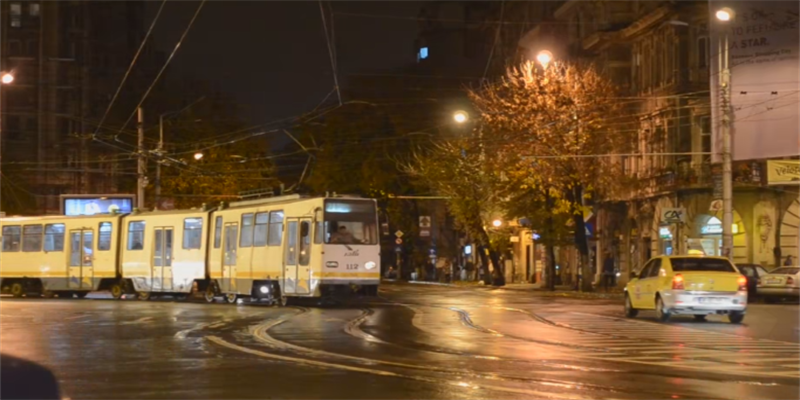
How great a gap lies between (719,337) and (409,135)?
49.0 metres

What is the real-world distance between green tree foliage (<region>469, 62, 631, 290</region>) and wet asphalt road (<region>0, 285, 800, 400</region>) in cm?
1879

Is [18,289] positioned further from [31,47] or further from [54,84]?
[31,47]

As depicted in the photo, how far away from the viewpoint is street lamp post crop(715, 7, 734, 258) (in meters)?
34.7

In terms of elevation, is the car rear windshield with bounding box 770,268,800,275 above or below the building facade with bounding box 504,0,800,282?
below

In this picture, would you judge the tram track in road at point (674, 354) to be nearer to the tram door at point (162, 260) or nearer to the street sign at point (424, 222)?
the tram door at point (162, 260)

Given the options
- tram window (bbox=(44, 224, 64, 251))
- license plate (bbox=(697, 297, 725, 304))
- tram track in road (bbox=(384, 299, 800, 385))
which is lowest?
tram track in road (bbox=(384, 299, 800, 385))

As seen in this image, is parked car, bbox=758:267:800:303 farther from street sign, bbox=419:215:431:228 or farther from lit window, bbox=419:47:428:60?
lit window, bbox=419:47:428:60

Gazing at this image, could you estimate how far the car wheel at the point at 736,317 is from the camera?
2628 cm

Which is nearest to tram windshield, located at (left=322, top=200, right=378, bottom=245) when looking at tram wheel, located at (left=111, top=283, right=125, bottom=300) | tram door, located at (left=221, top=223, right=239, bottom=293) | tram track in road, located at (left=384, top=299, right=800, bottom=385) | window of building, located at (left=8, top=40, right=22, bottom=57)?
tram door, located at (left=221, top=223, right=239, bottom=293)

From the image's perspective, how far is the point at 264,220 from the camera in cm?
3497

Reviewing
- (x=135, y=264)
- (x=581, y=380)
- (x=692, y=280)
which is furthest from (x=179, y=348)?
(x=135, y=264)

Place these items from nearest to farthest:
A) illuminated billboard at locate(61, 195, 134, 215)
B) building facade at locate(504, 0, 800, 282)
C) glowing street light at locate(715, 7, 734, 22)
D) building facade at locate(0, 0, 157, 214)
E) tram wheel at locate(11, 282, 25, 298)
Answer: glowing street light at locate(715, 7, 734, 22)
tram wheel at locate(11, 282, 25, 298)
building facade at locate(504, 0, 800, 282)
illuminated billboard at locate(61, 195, 134, 215)
building facade at locate(0, 0, 157, 214)

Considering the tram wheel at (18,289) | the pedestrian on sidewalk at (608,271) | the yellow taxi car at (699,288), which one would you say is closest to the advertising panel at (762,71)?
the yellow taxi car at (699,288)

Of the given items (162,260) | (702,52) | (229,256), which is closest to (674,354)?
(229,256)
